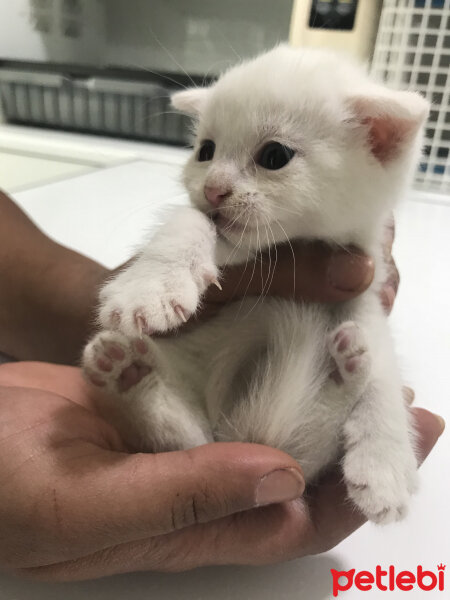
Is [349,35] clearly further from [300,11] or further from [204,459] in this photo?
[204,459]

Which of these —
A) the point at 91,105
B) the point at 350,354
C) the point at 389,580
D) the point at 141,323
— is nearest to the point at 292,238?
the point at 350,354

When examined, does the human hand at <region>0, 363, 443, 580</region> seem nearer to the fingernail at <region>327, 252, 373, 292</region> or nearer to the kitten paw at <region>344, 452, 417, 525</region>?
the kitten paw at <region>344, 452, 417, 525</region>

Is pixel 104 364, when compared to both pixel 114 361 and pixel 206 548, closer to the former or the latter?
pixel 114 361

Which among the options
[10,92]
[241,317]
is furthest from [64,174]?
[241,317]

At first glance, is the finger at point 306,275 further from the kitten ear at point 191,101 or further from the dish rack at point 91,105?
the dish rack at point 91,105

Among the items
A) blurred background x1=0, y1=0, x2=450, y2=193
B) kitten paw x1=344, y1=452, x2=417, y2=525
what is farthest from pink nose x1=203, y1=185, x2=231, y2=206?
blurred background x1=0, y1=0, x2=450, y2=193

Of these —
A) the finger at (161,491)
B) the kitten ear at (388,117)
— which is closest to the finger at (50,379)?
the finger at (161,491)
